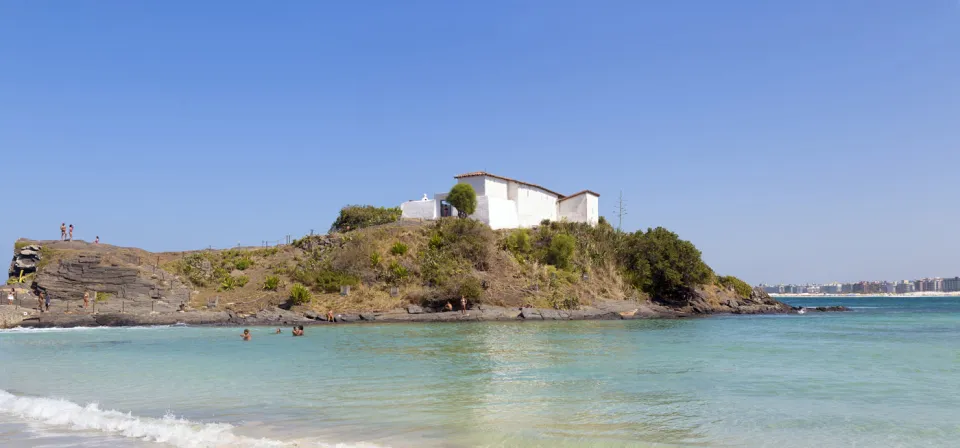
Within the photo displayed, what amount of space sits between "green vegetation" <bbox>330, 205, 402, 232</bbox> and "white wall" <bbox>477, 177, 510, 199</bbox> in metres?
8.58

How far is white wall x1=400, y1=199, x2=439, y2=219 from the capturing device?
187ft

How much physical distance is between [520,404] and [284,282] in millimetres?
38938

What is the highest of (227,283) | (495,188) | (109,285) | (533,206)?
(495,188)

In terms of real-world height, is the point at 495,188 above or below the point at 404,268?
above

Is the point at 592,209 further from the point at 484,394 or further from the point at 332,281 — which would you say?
the point at 484,394

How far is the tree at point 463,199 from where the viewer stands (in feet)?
179

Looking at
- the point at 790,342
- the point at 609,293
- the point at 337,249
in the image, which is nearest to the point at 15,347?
the point at 337,249

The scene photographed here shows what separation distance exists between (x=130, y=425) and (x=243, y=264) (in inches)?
1691

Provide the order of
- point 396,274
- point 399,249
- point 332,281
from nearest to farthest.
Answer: point 332,281
point 396,274
point 399,249

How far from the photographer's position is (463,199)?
54.5 meters

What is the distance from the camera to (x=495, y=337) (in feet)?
93.0

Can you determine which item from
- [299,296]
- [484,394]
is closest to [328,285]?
[299,296]

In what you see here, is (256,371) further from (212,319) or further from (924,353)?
(212,319)

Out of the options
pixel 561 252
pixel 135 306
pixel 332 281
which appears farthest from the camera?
pixel 561 252
